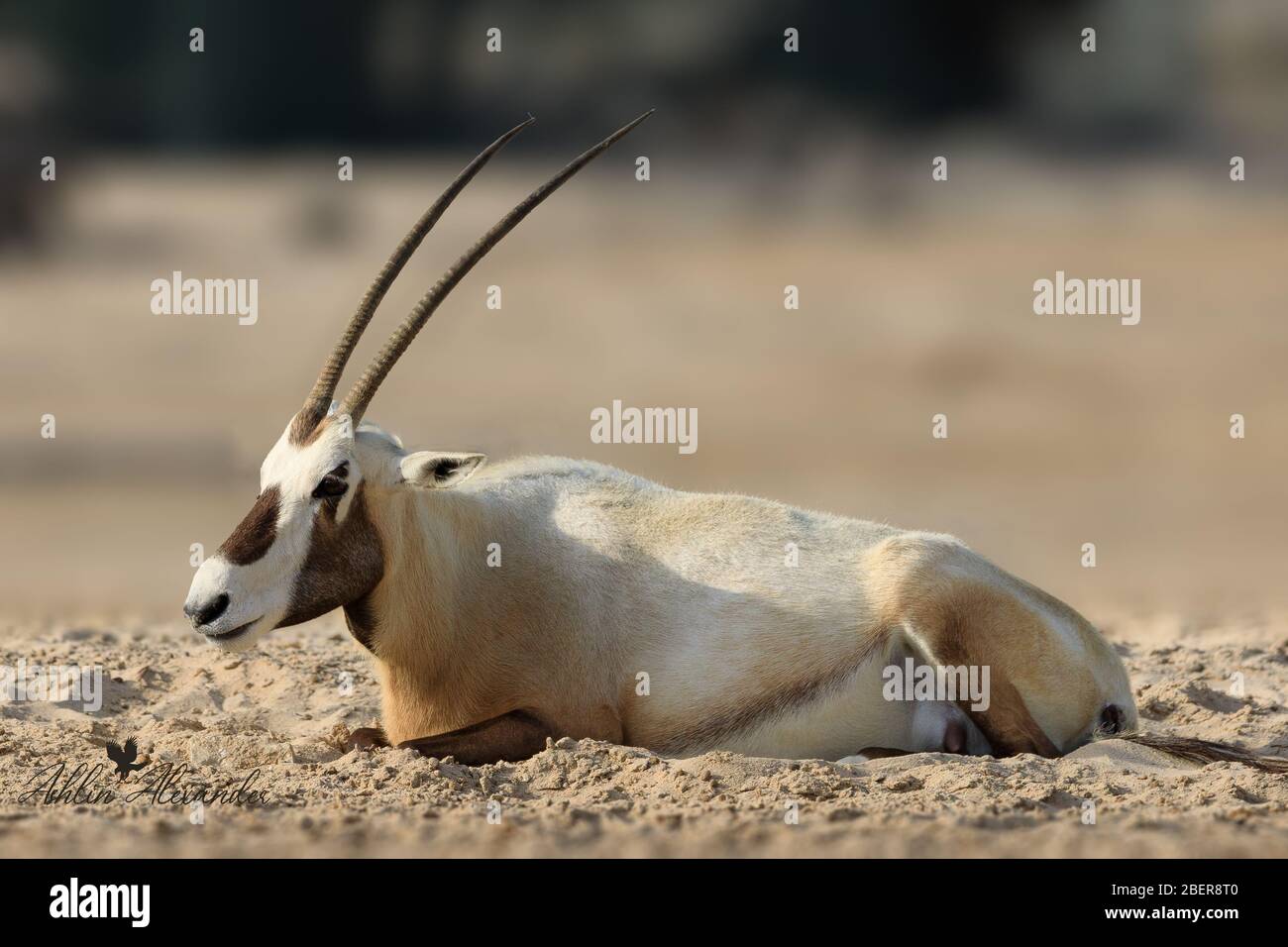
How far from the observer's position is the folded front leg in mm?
6871

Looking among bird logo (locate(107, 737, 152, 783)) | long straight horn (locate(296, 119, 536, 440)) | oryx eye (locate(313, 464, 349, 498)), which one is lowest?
bird logo (locate(107, 737, 152, 783))

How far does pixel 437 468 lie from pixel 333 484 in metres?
0.41

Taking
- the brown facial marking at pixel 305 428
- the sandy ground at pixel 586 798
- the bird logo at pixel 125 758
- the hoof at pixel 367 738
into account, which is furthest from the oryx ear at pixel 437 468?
the bird logo at pixel 125 758

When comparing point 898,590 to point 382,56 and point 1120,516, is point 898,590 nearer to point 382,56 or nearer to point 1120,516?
point 1120,516

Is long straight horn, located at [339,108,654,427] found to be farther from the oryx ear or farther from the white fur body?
the oryx ear

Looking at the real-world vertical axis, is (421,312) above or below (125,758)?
above

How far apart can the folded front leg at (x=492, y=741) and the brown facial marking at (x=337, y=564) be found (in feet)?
2.14

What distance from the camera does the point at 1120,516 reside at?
770 inches

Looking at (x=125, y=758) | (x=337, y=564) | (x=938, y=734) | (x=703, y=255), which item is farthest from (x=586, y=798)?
(x=703, y=255)

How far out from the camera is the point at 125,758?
700cm

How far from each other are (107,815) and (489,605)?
1.83 m

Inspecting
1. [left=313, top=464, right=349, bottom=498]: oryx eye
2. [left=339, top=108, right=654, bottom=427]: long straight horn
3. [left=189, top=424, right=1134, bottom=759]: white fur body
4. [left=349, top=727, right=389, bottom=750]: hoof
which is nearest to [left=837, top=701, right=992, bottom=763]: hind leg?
[left=189, top=424, right=1134, bottom=759]: white fur body

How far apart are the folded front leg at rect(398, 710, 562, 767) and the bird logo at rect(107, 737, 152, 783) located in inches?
40.1

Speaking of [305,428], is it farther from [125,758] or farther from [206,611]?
[125,758]
